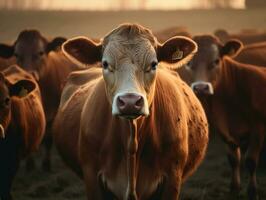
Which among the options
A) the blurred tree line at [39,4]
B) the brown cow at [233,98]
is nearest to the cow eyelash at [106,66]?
the brown cow at [233,98]

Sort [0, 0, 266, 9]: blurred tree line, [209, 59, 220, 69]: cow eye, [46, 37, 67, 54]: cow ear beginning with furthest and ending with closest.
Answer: [0, 0, 266, 9]: blurred tree line → [46, 37, 67, 54]: cow ear → [209, 59, 220, 69]: cow eye

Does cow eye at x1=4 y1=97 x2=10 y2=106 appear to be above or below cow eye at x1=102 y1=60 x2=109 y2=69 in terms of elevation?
below

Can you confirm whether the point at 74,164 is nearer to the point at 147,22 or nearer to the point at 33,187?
the point at 33,187

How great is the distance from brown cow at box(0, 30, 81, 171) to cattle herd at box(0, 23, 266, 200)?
73.7 inches

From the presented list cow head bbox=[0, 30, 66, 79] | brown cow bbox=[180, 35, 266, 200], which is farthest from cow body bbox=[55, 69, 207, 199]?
cow head bbox=[0, 30, 66, 79]

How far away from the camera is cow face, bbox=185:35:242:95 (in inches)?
323

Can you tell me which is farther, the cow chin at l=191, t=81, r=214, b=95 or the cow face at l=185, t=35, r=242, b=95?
the cow face at l=185, t=35, r=242, b=95

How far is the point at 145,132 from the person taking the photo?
190 inches

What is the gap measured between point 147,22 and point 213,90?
114ft

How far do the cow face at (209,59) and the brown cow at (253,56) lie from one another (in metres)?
1.66

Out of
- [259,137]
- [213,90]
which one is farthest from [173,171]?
[213,90]

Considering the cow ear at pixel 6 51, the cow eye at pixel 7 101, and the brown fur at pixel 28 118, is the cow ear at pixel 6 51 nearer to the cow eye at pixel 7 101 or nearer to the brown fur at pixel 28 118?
the brown fur at pixel 28 118

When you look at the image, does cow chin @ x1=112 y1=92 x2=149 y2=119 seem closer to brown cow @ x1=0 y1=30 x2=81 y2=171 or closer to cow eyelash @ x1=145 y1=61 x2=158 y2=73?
cow eyelash @ x1=145 y1=61 x2=158 y2=73

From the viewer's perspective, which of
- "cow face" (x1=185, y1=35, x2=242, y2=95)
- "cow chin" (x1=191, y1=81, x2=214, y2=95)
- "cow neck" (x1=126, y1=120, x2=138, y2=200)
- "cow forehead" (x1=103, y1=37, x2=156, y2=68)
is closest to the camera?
"cow forehead" (x1=103, y1=37, x2=156, y2=68)
